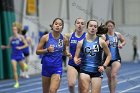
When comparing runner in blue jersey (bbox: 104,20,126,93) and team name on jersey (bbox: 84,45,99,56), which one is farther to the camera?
runner in blue jersey (bbox: 104,20,126,93)

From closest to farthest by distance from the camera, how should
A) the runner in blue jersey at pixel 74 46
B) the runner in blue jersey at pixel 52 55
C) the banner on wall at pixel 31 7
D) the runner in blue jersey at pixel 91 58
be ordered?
the runner in blue jersey at pixel 91 58 → the runner in blue jersey at pixel 52 55 → the runner in blue jersey at pixel 74 46 → the banner on wall at pixel 31 7

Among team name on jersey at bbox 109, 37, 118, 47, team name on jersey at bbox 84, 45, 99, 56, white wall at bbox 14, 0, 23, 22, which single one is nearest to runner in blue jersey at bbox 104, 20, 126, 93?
team name on jersey at bbox 109, 37, 118, 47

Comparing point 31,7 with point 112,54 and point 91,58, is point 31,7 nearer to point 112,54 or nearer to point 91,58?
point 112,54

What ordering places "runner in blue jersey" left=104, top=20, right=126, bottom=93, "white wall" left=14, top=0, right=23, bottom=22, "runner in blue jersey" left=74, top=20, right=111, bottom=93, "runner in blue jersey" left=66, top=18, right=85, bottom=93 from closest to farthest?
"runner in blue jersey" left=74, top=20, right=111, bottom=93
"runner in blue jersey" left=66, top=18, right=85, bottom=93
"runner in blue jersey" left=104, top=20, right=126, bottom=93
"white wall" left=14, top=0, right=23, bottom=22

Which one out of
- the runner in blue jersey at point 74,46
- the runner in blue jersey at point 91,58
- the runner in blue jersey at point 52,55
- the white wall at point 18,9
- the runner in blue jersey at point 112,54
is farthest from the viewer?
the white wall at point 18,9

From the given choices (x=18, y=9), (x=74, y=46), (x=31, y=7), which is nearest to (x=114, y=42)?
(x=74, y=46)

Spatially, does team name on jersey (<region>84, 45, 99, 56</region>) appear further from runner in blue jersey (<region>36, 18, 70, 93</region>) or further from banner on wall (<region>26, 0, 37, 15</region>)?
banner on wall (<region>26, 0, 37, 15</region>)

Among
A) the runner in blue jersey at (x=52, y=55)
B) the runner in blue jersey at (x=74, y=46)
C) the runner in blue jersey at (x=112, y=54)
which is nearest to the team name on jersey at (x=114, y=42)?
the runner in blue jersey at (x=112, y=54)

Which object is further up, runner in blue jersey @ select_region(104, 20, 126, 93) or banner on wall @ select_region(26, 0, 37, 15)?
banner on wall @ select_region(26, 0, 37, 15)

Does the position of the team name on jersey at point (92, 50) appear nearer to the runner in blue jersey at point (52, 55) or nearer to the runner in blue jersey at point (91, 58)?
the runner in blue jersey at point (91, 58)

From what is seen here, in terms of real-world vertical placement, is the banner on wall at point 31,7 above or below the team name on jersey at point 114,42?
above

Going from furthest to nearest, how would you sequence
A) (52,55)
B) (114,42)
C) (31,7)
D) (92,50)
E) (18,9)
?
(31,7)
(18,9)
(114,42)
(52,55)
(92,50)

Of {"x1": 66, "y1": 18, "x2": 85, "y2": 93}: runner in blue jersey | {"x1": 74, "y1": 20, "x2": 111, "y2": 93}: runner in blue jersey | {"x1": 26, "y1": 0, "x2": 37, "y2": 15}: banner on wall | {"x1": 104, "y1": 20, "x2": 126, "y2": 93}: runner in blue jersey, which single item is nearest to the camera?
{"x1": 74, "y1": 20, "x2": 111, "y2": 93}: runner in blue jersey

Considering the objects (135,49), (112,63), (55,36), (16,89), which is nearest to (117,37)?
(112,63)
